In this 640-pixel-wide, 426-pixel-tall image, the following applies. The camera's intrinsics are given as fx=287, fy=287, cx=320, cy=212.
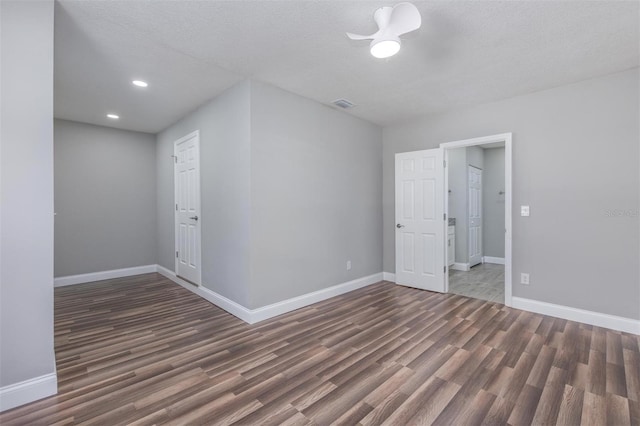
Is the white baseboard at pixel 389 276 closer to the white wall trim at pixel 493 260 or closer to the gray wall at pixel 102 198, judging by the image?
the white wall trim at pixel 493 260

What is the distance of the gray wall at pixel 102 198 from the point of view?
460 centimetres

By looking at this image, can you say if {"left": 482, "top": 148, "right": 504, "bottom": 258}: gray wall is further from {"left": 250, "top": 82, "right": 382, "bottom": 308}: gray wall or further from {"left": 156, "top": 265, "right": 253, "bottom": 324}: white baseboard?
{"left": 156, "top": 265, "right": 253, "bottom": 324}: white baseboard

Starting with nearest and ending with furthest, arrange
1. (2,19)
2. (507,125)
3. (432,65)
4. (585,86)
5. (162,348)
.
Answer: (2,19) → (162,348) → (432,65) → (585,86) → (507,125)

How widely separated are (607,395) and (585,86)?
9.66 ft

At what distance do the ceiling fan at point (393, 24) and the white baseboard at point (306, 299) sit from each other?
106 inches

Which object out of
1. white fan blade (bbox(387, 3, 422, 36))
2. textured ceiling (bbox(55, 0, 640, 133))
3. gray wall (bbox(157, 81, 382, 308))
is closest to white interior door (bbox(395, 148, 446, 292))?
gray wall (bbox(157, 81, 382, 308))

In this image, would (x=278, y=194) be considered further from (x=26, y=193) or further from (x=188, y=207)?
(x=26, y=193)

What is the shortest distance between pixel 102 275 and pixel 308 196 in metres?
3.99

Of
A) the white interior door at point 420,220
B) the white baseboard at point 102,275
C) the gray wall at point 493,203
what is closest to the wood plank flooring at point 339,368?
the white interior door at point 420,220

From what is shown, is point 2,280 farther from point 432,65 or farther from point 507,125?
point 507,125

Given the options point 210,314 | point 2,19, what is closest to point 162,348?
point 210,314

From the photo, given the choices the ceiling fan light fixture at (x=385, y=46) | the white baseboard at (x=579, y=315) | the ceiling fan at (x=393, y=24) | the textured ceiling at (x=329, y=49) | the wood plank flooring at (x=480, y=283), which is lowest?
the wood plank flooring at (x=480, y=283)

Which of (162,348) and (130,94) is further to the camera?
(130,94)

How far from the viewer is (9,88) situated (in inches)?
68.1
